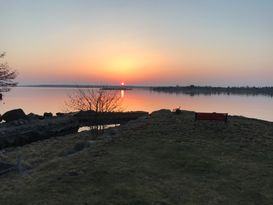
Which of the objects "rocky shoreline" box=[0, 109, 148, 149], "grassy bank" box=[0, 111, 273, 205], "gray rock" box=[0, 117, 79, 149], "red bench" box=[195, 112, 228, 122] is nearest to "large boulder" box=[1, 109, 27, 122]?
"rocky shoreline" box=[0, 109, 148, 149]

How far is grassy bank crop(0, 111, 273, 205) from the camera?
897 cm

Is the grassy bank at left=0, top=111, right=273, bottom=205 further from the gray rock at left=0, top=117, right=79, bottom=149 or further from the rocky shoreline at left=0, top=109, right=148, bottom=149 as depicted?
the gray rock at left=0, top=117, right=79, bottom=149

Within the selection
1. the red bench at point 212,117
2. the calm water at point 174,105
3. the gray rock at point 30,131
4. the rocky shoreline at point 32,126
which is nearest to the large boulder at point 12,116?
the rocky shoreline at point 32,126

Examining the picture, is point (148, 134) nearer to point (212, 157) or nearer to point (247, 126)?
point (212, 157)

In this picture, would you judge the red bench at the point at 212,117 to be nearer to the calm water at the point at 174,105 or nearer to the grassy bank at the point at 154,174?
the grassy bank at the point at 154,174

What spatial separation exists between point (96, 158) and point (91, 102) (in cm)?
1183

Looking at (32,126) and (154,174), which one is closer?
(154,174)

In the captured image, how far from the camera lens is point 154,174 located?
10.6 meters

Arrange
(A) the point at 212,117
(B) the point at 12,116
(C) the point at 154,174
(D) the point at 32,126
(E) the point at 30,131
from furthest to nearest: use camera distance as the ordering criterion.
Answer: (B) the point at 12,116 < (D) the point at 32,126 < (E) the point at 30,131 < (A) the point at 212,117 < (C) the point at 154,174

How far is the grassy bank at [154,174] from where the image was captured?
8969 millimetres

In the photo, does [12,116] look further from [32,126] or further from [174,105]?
[174,105]

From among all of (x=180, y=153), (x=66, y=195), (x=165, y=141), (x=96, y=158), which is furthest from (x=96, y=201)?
(x=165, y=141)

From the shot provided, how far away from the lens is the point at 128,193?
355 inches

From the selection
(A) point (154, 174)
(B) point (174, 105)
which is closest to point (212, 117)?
(A) point (154, 174)
